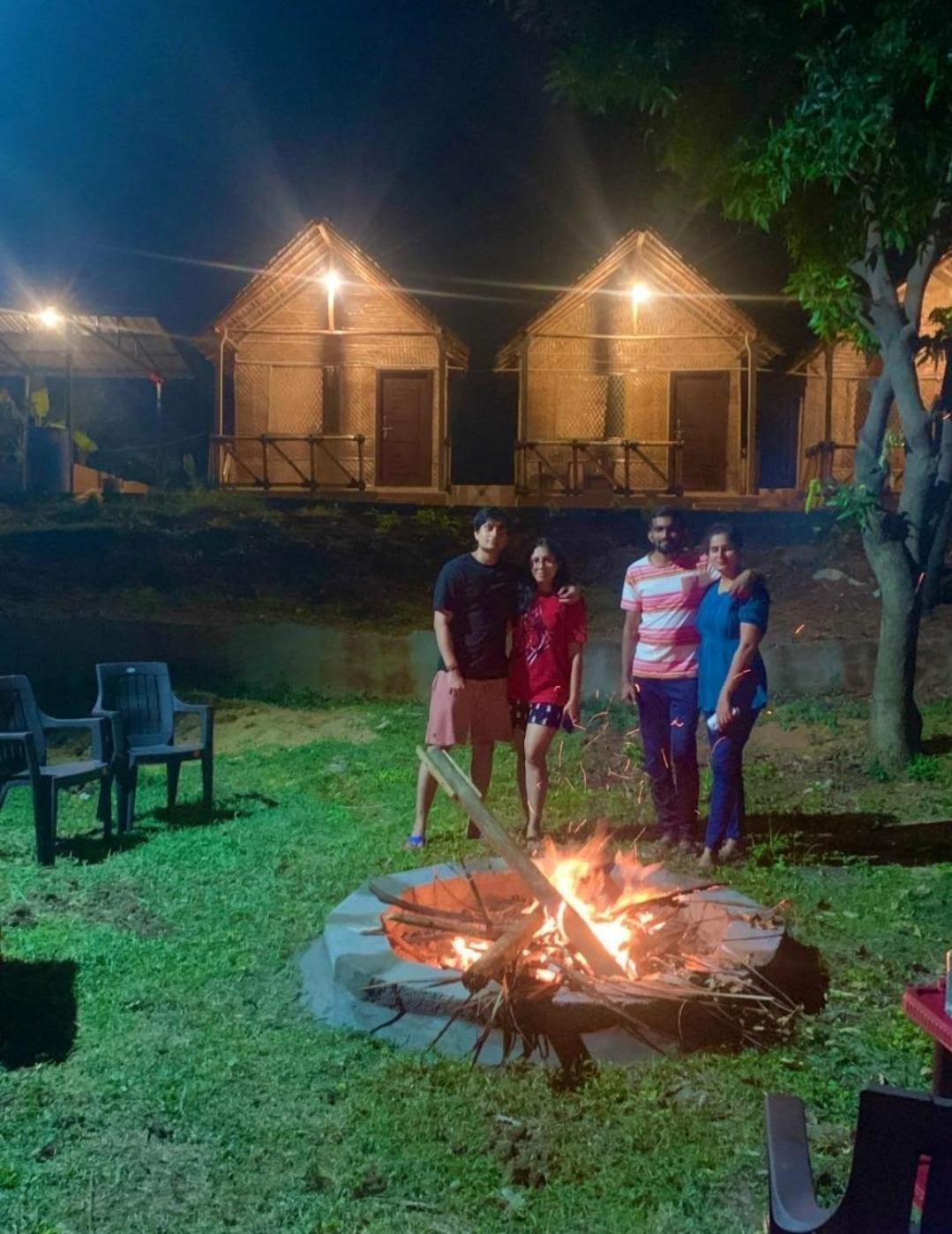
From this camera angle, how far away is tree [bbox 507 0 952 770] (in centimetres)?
687

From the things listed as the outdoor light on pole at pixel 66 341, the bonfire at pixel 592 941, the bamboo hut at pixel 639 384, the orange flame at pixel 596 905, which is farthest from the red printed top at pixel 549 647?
the outdoor light on pole at pixel 66 341

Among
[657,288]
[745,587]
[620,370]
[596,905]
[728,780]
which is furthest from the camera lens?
[620,370]

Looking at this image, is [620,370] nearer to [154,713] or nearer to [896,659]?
[896,659]

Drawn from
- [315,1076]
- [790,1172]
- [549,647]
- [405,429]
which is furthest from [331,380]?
[790,1172]

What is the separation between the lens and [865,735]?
984cm

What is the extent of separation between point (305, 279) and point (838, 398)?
32.0ft

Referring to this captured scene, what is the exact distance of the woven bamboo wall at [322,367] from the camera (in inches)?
801

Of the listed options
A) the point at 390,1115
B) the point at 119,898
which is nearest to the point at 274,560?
the point at 119,898

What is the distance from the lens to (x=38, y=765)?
6.73m

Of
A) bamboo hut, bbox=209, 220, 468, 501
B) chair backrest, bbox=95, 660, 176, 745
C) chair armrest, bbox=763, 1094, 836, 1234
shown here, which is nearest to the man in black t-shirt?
chair backrest, bbox=95, 660, 176, 745

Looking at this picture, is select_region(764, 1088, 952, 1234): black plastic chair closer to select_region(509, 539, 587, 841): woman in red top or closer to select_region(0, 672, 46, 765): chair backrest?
select_region(509, 539, 587, 841): woman in red top

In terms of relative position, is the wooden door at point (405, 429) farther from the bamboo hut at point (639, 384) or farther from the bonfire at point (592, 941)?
the bonfire at point (592, 941)

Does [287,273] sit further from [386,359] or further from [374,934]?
[374,934]

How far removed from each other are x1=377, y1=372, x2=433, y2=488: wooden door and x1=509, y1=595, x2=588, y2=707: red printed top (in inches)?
570
